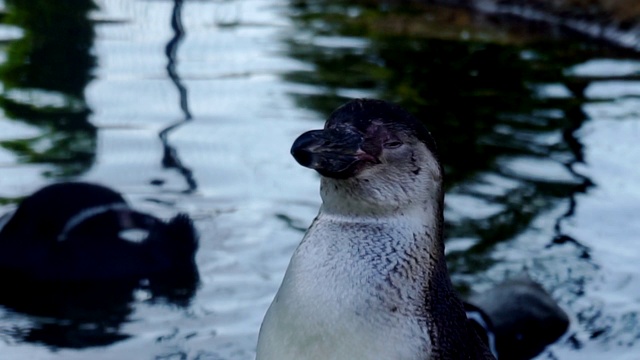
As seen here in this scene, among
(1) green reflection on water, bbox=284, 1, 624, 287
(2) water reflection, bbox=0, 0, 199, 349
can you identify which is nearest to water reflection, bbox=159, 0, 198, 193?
(2) water reflection, bbox=0, 0, 199, 349

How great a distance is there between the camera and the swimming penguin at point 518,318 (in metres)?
4.30

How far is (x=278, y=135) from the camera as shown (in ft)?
21.0

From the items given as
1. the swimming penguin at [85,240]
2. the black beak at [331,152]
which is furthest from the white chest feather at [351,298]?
the swimming penguin at [85,240]

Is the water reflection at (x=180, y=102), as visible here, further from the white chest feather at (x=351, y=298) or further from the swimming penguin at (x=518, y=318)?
the white chest feather at (x=351, y=298)

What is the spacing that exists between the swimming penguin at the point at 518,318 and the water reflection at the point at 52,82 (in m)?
2.11

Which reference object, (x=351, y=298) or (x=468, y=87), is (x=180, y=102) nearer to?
(x=468, y=87)

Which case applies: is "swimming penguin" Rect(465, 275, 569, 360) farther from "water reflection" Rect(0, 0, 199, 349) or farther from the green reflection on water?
"water reflection" Rect(0, 0, 199, 349)

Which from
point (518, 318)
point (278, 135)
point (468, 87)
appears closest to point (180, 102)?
point (278, 135)

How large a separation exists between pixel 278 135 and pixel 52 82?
155cm

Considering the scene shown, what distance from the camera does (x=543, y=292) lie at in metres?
4.64

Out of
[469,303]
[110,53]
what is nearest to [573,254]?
[469,303]

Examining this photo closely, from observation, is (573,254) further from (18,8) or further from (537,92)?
(18,8)

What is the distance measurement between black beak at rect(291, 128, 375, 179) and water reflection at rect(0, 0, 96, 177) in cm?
307

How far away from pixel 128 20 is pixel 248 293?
4.52m
